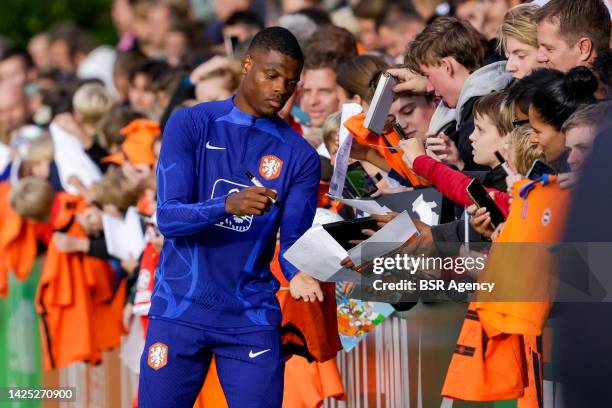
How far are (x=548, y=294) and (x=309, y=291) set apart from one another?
1.16 m

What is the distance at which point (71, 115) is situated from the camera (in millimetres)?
11672

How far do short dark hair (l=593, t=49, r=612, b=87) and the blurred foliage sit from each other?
14.3 meters

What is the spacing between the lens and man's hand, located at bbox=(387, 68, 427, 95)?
23.2 feet

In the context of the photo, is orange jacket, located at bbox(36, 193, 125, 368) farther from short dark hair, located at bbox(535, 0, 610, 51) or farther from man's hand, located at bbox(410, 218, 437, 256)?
short dark hair, located at bbox(535, 0, 610, 51)

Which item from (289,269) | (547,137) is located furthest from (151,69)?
(547,137)

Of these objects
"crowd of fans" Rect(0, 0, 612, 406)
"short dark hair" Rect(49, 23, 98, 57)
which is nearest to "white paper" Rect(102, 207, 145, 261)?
"crowd of fans" Rect(0, 0, 612, 406)

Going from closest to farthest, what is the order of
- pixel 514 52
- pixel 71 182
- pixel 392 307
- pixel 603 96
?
pixel 603 96, pixel 514 52, pixel 392 307, pixel 71 182

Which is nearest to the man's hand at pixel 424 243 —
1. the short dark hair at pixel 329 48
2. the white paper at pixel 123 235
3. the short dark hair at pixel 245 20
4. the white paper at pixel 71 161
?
the short dark hair at pixel 329 48

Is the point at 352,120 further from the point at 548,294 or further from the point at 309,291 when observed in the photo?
the point at 548,294

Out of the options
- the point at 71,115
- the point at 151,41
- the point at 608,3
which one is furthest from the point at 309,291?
the point at 151,41

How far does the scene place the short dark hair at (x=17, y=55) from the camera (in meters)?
14.9

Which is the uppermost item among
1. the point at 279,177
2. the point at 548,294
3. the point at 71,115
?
the point at 71,115

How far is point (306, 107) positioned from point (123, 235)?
186cm

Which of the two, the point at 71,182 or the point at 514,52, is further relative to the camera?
the point at 71,182
